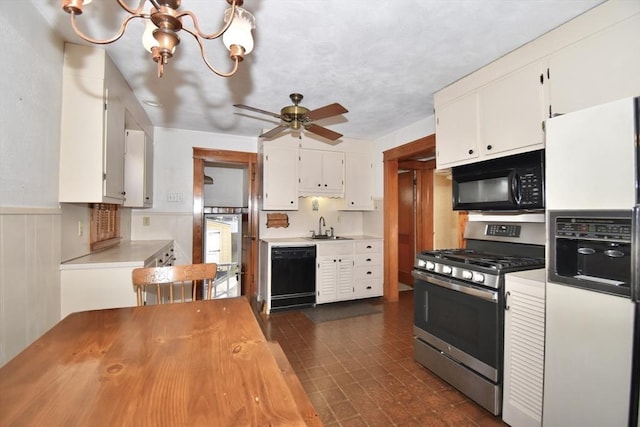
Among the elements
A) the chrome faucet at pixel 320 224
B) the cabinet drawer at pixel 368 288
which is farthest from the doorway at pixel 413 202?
the chrome faucet at pixel 320 224

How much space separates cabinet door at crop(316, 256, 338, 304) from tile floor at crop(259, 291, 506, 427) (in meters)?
0.52

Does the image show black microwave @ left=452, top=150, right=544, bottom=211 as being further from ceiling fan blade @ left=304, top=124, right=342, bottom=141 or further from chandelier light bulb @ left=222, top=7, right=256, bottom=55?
chandelier light bulb @ left=222, top=7, right=256, bottom=55

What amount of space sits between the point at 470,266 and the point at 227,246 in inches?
136

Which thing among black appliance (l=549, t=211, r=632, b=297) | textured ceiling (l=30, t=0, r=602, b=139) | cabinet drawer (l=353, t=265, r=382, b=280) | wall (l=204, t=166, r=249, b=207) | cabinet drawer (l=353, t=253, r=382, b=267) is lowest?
cabinet drawer (l=353, t=265, r=382, b=280)

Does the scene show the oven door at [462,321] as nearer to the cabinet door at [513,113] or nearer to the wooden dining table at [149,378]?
the cabinet door at [513,113]

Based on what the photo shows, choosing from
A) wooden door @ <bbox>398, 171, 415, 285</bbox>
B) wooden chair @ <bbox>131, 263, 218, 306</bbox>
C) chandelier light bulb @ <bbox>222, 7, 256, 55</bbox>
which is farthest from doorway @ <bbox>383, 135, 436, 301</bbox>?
wooden chair @ <bbox>131, 263, 218, 306</bbox>

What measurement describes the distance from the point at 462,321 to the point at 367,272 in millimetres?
2231

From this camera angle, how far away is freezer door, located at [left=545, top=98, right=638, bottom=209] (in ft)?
3.91

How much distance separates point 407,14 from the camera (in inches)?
66.2

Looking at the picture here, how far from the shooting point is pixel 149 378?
832 millimetres

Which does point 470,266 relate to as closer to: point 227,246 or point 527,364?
point 527,364

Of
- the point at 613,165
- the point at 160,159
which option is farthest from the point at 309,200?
the point at 613,165

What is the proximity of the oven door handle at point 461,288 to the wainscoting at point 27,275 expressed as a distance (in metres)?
2.53

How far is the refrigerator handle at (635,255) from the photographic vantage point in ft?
3.74
